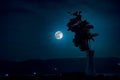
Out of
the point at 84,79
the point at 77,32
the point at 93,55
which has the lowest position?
the point at 84,79

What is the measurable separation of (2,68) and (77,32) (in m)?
96.4

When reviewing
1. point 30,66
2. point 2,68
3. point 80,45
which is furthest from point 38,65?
point 80,45

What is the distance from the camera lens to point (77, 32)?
62.5 metres

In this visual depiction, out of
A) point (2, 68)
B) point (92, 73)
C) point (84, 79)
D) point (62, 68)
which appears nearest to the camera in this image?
point (84, 79)

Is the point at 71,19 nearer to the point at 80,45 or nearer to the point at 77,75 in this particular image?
the point at 80,45

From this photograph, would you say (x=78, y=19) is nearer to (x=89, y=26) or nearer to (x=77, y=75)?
(x=89, y=26)

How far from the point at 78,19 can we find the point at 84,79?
1387 cm

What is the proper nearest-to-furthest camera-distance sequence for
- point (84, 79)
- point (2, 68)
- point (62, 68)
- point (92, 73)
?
1. point (84, 79)
2. point (92, 73)
3. point (2, 68)
4. point (62, 68)

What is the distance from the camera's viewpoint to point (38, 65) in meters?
173

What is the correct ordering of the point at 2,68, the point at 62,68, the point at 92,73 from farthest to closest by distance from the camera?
1. the point at 62,68
2. the point at 2,68
3. the point at 92,73

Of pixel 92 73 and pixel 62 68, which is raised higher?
pixel 62 68

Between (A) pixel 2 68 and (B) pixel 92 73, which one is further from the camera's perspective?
(A) pixel 2 68

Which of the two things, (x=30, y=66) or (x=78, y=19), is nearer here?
(x=78, y=19)

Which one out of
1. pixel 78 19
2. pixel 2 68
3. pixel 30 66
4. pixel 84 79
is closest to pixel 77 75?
pixel 84 79
